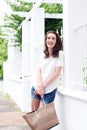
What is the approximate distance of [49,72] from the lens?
5.70m

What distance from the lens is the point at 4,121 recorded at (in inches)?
363

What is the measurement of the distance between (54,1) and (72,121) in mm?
4574

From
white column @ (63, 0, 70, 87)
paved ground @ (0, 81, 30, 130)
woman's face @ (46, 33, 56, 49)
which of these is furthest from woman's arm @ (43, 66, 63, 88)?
paved ground @ (0, 81, 30, 130)

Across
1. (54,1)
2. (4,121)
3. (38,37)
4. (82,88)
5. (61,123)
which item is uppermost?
(54,1)

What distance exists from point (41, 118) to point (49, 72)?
0.75 m

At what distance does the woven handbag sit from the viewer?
5348 millimetres

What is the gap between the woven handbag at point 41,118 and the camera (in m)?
5.35

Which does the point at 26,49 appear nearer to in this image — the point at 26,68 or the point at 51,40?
the point at 26,68

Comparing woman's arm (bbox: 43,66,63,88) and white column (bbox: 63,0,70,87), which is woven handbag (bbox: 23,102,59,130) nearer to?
woman's arm (bbox: 43,66,63,88)

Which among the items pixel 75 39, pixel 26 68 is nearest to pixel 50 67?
pixel 75 39

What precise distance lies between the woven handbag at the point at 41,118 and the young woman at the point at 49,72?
352 mm

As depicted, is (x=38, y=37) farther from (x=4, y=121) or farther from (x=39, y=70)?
(x=39, y=70)

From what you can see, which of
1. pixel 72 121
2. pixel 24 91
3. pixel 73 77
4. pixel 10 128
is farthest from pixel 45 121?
pixel 24 91

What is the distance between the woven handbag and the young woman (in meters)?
0.35
